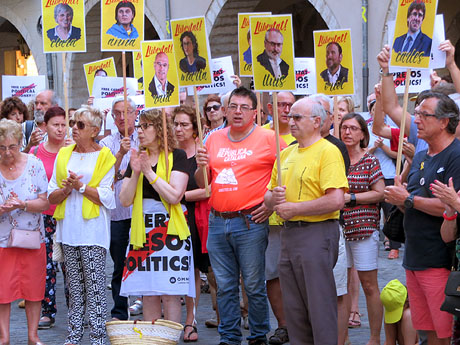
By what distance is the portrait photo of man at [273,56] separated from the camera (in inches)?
Answer: 243

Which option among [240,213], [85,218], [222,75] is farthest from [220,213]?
[222,75]

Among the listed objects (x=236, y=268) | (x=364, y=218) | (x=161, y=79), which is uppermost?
(x=161, y=79)

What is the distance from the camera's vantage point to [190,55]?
7.13 metres

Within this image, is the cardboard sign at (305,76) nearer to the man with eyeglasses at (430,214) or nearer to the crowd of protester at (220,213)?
the crowd of protester at (220,213)

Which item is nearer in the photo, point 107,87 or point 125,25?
point 125,25

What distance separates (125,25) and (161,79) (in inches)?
41.6

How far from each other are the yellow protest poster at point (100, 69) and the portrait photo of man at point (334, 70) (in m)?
3.74

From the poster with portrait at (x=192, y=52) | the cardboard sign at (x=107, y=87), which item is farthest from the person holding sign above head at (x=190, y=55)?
the cardboard sign at (x=107, y=87)

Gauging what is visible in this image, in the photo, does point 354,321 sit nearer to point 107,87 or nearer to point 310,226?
point 310,226

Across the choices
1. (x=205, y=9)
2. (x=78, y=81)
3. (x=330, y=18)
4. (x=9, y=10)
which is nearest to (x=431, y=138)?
(x=330, y=18)

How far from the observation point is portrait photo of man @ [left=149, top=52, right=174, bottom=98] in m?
7.18

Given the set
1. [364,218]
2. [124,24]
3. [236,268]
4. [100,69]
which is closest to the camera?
[236,268]

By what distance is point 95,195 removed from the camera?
6.82 metres

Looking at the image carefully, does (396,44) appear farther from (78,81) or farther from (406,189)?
(78,81)
